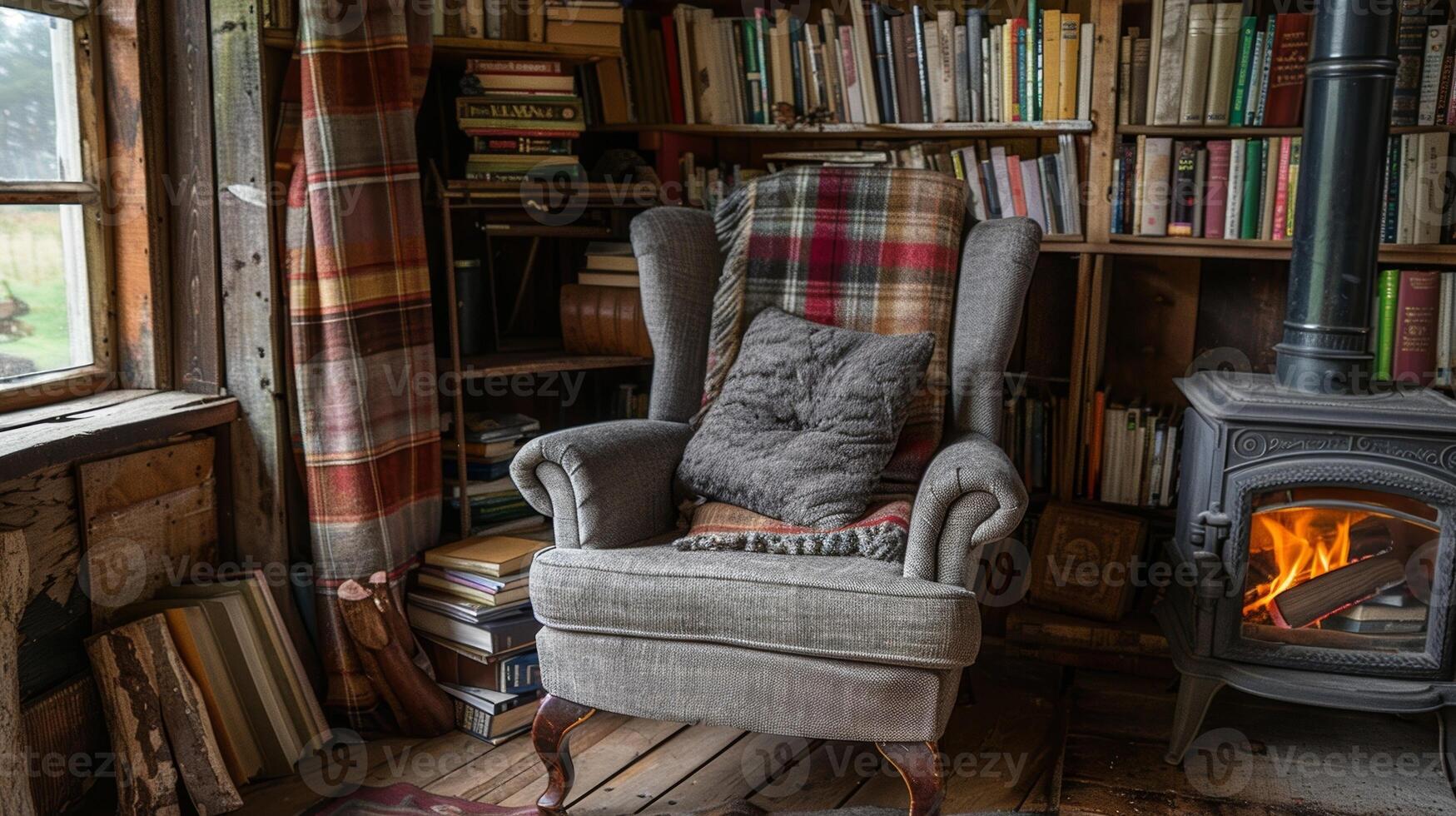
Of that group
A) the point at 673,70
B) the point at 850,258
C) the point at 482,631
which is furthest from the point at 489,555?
the point at 673,70

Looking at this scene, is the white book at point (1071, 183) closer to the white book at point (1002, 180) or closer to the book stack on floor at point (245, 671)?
the white book at point (1002, 180)

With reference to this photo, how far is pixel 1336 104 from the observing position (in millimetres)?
2111

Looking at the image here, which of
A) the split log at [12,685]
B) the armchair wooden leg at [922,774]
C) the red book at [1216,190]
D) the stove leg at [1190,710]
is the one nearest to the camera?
the split log at [12,685]

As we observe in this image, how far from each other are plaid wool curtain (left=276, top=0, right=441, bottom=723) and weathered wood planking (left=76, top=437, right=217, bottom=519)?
7.4 inches

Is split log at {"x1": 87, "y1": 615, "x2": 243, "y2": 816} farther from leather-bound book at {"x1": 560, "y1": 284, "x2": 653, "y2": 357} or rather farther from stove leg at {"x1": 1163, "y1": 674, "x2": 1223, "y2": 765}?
stove leg at {"x1": 1163, "y1": 674, "x2": 1223, "y2": 765}

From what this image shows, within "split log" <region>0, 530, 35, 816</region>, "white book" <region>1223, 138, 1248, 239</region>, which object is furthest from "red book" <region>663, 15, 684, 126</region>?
"split log" <region>0, 530, 35, 816</region>

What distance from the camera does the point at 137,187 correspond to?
7.09 feet

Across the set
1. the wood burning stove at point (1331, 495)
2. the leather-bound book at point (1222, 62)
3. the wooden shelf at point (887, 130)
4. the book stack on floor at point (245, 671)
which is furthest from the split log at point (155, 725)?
the leather-bound book at point (1222, 62)

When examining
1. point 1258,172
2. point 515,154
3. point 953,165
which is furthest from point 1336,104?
point 515,154

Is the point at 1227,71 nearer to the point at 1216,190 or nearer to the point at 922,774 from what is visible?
the point at 1216,190

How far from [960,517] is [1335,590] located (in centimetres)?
85

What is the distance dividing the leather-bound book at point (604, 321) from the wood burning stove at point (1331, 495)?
3.98 ft

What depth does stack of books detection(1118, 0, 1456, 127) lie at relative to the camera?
2.38m

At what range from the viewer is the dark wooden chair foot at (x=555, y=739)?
199cm
